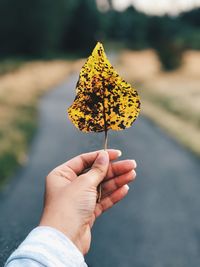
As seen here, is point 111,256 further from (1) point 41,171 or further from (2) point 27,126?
(2) point 27,126

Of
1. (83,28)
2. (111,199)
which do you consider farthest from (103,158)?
(83,28)

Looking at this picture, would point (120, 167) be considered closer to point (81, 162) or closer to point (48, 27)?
point (81, 162)

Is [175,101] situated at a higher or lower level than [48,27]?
lower

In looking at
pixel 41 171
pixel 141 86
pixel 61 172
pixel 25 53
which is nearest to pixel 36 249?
pixel 61 172

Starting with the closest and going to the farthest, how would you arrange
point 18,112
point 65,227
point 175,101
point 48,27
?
1. point 65,227
2. point 18,112
3. point 175,101
4. point 48,27

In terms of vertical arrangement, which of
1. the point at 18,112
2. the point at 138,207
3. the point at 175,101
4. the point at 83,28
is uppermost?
the point at 83,28

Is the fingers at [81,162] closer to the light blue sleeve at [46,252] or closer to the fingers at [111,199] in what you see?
the fingers at [111,199]

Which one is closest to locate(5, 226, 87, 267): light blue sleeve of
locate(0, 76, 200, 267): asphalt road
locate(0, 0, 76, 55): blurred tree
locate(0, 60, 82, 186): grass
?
locate(0, 76, 200, 267): asphalt road
